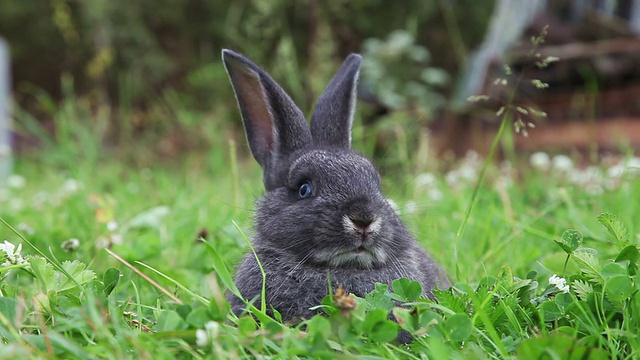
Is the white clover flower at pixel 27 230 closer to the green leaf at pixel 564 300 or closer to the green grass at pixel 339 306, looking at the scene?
the green grass at pixel 339 306

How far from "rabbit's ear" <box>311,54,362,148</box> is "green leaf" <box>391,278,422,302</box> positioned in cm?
113

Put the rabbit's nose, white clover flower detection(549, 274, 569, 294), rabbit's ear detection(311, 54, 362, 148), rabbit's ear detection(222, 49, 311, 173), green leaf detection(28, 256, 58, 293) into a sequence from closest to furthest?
green leaf detection(28, 256, 58, 293) → white clover flower detection(549, 274, 569, 294) → the rabbit's nose → rabbit's ear detection(222, 49, 311, 173) → rabbit's ear detection(311, 54, 362, 148)

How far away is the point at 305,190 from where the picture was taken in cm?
300

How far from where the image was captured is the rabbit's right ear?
3.19 m

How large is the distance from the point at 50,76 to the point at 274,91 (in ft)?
44.4

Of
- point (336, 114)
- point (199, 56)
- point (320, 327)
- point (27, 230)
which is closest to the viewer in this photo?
point (320, 327)

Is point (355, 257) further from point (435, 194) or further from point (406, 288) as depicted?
point (435, 194)

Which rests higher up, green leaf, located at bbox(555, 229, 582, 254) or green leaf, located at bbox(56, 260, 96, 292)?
green leaf, located at bbox(56, 260, 96, 292)

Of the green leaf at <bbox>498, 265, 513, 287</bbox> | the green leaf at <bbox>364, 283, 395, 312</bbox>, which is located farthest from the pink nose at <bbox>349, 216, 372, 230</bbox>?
the green leaf at <bbox>498, 265, 513, 287</bbox>

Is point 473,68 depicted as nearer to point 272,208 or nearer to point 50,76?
point 272,208

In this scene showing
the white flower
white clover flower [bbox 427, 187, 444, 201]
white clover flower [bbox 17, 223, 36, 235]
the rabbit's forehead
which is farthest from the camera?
white clover flower [bbox 427, 187, 444, 201]

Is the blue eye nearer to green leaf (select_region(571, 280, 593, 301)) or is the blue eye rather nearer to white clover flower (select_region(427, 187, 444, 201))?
green leaf (select_region(571, 280, 593, 301))

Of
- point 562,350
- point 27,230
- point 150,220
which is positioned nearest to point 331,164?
point 562,350

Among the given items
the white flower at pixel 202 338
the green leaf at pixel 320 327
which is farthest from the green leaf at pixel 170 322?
the green leaf at pixel 320 327
